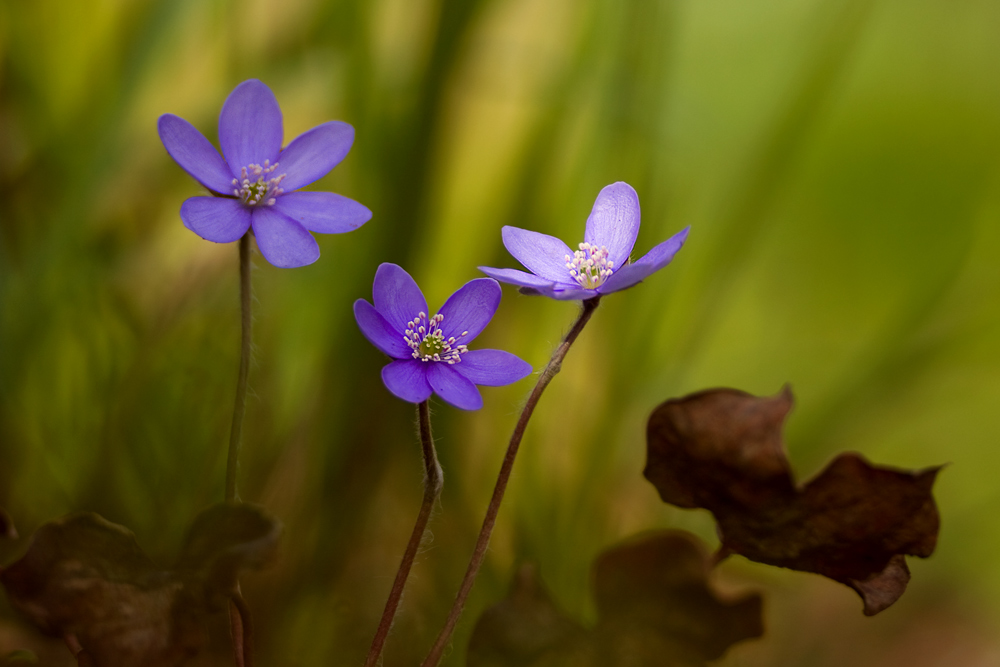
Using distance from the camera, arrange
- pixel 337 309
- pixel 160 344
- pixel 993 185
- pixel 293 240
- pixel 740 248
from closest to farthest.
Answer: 1. pixel 293 240
2. pixel 160 344
3. pixel 337 309
4. pixel 740 248
5. pixel 993 185

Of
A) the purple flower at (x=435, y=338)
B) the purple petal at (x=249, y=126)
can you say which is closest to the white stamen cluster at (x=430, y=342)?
the purple flower at (x=435, y=338)

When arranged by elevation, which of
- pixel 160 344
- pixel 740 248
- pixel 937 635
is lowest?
pixel 937 635

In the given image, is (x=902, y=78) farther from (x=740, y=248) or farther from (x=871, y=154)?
(x=740, y=248)

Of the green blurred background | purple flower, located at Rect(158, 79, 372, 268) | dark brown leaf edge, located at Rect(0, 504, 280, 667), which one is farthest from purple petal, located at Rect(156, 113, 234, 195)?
the green blurred background

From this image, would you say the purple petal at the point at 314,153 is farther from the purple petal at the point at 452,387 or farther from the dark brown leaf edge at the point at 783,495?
the dark brown leaf edge at the point at 783,495

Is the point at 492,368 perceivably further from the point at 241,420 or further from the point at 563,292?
the point at 241,420

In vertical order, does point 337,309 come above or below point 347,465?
above

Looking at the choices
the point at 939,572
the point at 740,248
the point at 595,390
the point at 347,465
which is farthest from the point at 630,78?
the point at 939,572
